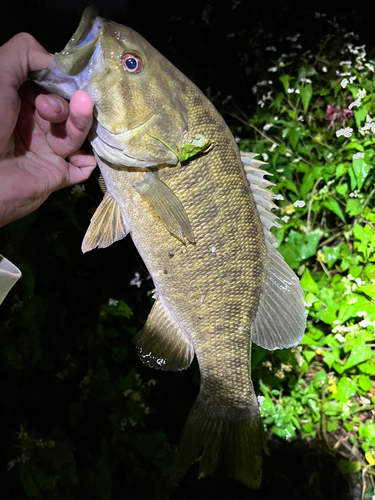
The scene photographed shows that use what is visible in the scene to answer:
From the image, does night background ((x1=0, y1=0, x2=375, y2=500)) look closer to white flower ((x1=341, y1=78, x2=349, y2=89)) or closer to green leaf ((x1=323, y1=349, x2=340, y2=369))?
green leaf ((x1=323, y1=349, x2=340, y2=369))

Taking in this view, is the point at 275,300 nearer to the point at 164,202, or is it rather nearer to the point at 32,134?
the point at 164,202

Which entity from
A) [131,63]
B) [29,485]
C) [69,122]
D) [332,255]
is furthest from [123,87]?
[332,255]

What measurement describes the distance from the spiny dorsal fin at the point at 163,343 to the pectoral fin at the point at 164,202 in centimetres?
33

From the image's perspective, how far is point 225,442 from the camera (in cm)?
116

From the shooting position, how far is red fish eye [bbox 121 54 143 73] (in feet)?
2.85

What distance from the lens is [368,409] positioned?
2.02 meters

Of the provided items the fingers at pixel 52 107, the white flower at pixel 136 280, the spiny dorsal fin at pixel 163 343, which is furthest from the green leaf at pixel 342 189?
the fingers at pixel 52 107

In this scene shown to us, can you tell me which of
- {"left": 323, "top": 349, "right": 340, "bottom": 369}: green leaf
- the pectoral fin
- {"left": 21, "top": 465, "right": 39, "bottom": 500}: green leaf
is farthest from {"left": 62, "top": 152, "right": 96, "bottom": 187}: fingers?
{"left": 323, "top": 349, "right": 340, "bottom": 369}: green leaf

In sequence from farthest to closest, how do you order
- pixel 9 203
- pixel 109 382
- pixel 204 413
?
1. pixel 109 382
2. pixel 204 413
3. pixel 9 203

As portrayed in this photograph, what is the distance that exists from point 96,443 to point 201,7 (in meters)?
3.42

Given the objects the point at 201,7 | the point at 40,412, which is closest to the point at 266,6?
the point at 201,7

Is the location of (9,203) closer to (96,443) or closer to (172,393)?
(96,443)

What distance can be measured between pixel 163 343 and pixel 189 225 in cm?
43

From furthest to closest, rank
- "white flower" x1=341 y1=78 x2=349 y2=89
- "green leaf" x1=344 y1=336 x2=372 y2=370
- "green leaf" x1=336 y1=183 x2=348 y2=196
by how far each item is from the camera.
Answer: "white flower" x1=341 y1=78 x2=349 y2=89, "green leaf" x1=336 y1=183 x2=348 y2=196, "green leaf" x1=344 y1=336 x2=372 y2=370
